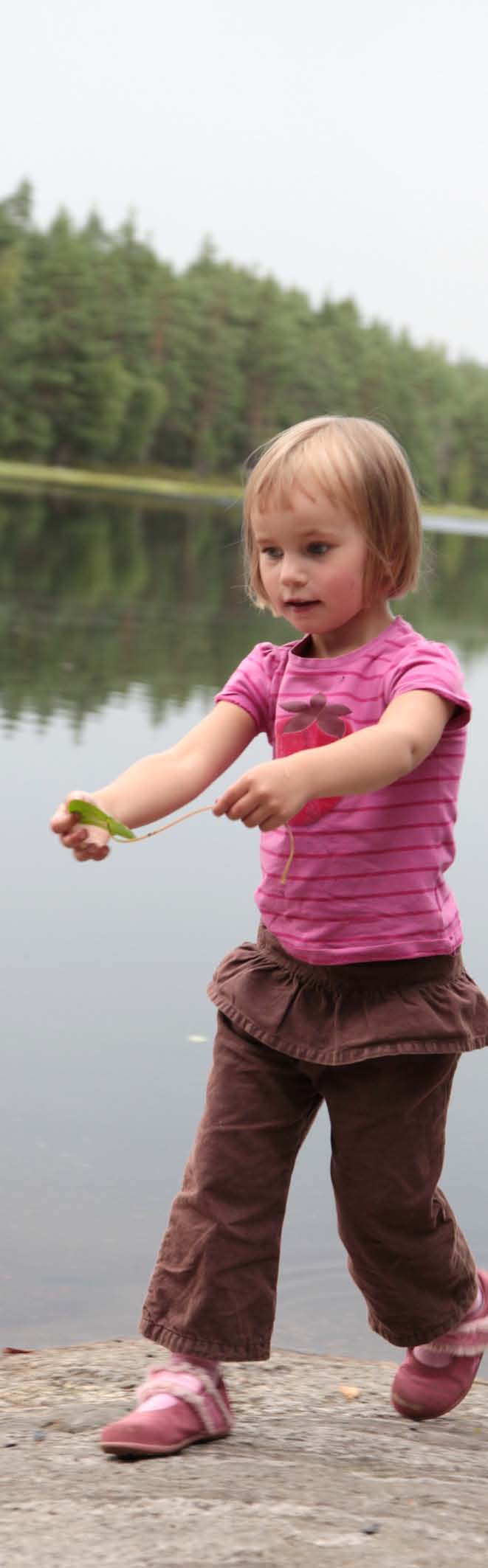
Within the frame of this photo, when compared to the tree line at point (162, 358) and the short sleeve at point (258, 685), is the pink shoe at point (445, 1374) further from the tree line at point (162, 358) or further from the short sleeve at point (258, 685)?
the tree line at point (162, 358)

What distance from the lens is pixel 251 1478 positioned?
2455 mm

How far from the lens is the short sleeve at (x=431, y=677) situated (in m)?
2.47

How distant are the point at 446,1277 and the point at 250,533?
1.14 m

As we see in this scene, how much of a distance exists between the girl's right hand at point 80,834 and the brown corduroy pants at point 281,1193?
1.49 ft

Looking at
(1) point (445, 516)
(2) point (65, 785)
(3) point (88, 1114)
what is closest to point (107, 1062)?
(3) point (88, 1114)

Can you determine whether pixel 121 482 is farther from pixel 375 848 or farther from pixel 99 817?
pixel 99 817

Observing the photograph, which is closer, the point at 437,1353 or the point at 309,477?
the point at 309,477

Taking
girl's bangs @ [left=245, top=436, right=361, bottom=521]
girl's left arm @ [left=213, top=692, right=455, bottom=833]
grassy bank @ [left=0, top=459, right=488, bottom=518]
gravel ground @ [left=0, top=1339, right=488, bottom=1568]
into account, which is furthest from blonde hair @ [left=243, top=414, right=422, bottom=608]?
grassy bank @ [left=0, top=459, right=488, bottom=518]

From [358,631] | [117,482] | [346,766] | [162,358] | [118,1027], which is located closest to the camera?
[346,766]

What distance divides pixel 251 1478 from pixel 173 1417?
0.23 meters

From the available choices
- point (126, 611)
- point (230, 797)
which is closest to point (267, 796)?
point (230, 797)

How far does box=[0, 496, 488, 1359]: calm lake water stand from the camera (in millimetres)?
3621

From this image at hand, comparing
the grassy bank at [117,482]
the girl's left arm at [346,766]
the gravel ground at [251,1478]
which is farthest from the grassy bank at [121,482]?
the girl's left arm at [346,766]

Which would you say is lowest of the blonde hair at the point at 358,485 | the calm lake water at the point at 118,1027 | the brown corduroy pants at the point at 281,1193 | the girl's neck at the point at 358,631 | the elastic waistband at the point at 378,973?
the calm lake water at the point at 118,1027
